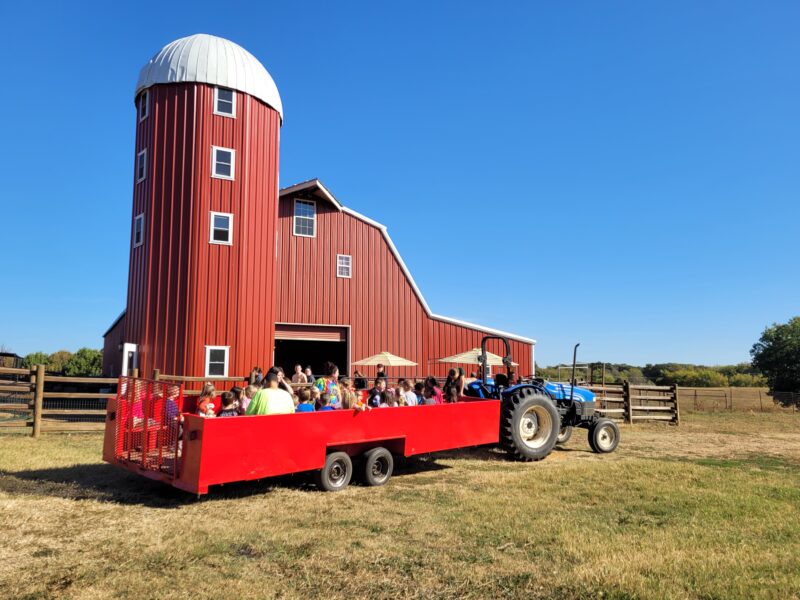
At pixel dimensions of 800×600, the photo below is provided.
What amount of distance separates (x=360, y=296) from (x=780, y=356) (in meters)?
36.1

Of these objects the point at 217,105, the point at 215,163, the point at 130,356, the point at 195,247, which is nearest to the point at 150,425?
the point at 195,247

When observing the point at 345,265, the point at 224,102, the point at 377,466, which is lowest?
the point at 377,466

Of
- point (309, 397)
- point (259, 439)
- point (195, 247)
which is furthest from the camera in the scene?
point (195, 247)

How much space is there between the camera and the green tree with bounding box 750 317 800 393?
4229 cm

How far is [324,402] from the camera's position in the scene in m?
9.20

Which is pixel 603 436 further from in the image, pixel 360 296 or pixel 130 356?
pixel 130 356

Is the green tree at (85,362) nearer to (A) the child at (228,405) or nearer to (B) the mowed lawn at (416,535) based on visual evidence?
(B) the mowed lawn at (416,535)

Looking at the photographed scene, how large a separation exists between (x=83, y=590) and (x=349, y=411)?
4.30 metres

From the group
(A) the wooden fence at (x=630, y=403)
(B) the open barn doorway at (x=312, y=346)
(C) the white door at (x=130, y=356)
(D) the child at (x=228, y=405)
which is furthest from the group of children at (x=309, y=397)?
(A) the wooden fence at (x=630, y=403)

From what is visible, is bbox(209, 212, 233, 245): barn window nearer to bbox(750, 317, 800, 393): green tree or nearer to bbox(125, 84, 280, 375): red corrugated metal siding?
bbox(125, 84, 280, 375): red corrugated metal siding

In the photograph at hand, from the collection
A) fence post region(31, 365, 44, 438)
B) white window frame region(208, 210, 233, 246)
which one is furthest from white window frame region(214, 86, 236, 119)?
fence post region(31, 365, 44, 438)

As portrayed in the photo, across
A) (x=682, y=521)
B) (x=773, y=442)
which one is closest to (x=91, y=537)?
(x=682, y=521)

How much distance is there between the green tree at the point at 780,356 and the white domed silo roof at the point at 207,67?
41.0 meters

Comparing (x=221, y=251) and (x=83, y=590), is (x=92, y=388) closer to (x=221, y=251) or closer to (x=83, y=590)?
(x=221, y=251)
